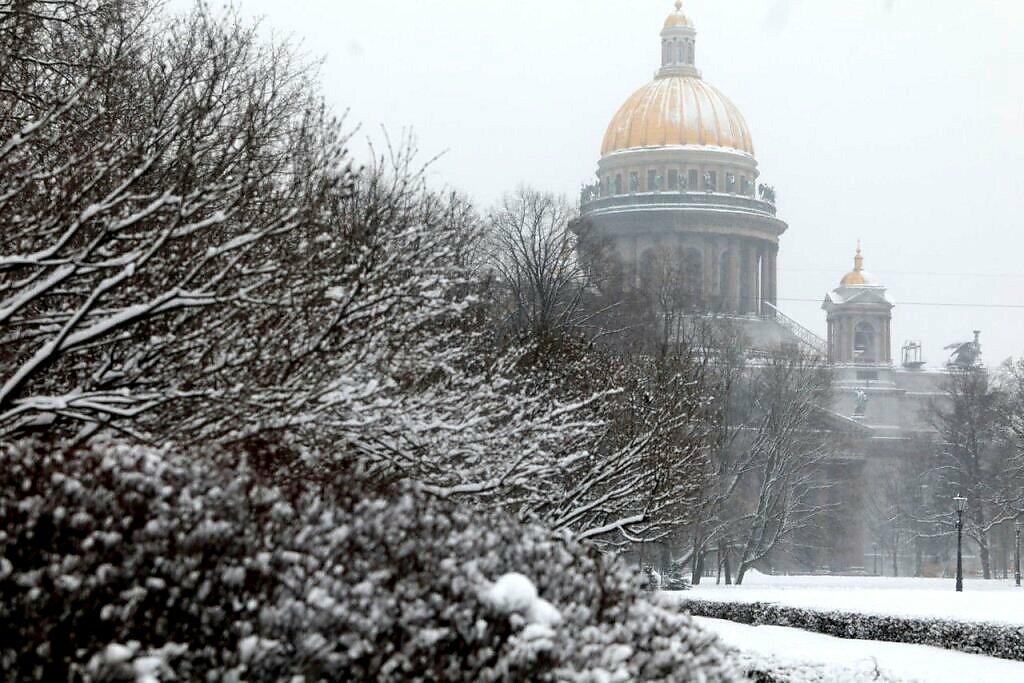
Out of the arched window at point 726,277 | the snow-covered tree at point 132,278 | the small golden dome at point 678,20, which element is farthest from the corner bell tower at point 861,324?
the snow-covered tree at point 132,278

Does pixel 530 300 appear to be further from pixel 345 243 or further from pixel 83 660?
pixel 83 660

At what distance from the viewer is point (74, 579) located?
507 cm

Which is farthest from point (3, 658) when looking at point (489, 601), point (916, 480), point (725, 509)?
point (916, 480)

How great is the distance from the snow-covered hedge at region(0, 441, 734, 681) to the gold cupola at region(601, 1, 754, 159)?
302 feet

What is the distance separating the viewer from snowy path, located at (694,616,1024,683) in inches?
605

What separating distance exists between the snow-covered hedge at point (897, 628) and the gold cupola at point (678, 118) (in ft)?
245

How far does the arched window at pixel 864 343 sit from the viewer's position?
97.1 meters

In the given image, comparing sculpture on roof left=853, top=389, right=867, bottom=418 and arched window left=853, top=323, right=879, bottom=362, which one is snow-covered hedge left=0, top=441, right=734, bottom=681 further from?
arched window left=853, top=323, right=879, bottom=362

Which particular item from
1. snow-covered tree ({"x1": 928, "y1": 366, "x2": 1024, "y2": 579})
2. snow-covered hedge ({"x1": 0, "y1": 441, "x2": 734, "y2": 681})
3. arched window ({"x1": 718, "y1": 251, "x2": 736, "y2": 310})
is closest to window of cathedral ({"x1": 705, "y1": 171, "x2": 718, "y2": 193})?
arched window ({"x1": 718, "y1": 251, "x2": 736, "y2": 310})

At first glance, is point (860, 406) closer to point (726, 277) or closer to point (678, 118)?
point (726, 277)

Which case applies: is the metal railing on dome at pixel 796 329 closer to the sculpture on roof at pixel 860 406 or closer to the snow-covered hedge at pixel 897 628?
the sculpture on roof at pixel 860 406

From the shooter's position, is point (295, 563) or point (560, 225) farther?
point (560, 225)

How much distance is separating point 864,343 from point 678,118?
17668 millimetres

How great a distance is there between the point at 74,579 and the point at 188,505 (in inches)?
33.0
